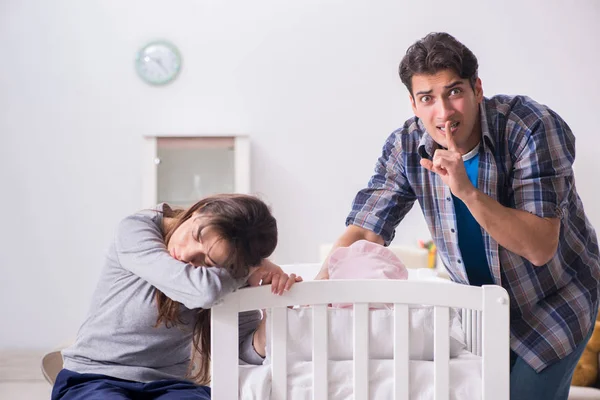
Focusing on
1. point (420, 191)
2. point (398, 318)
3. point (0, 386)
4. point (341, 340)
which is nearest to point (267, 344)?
point (341, 340)

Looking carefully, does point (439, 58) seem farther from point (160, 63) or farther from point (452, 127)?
point (160, 63)

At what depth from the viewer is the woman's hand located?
1.27 m

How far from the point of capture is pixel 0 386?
11.0 feet

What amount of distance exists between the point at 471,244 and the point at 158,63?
269 centimetres

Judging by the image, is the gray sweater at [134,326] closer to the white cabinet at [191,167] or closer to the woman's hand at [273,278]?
the woman's hand at [273,278]

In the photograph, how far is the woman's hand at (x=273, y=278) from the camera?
1266 millimetres

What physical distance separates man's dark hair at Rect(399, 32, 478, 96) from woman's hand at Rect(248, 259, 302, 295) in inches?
19.9

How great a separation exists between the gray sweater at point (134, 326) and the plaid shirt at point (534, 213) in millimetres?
491

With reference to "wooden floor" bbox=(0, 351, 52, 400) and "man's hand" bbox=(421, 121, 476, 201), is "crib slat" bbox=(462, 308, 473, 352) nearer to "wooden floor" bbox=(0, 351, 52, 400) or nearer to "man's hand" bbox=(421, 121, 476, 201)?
"man's hand" bbox=(421, 121, 476, 201)

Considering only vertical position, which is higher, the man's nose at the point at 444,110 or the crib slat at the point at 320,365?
the man's nose at the point at 444,110

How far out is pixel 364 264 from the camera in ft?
5.07

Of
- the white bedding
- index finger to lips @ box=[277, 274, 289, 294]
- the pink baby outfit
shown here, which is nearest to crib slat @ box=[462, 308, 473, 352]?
the pink baby outfit

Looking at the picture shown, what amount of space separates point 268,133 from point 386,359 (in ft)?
8.82

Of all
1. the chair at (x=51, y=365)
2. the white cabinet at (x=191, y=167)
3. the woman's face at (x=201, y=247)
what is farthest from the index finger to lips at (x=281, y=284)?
the white cabinet at (x=191, y=167)
